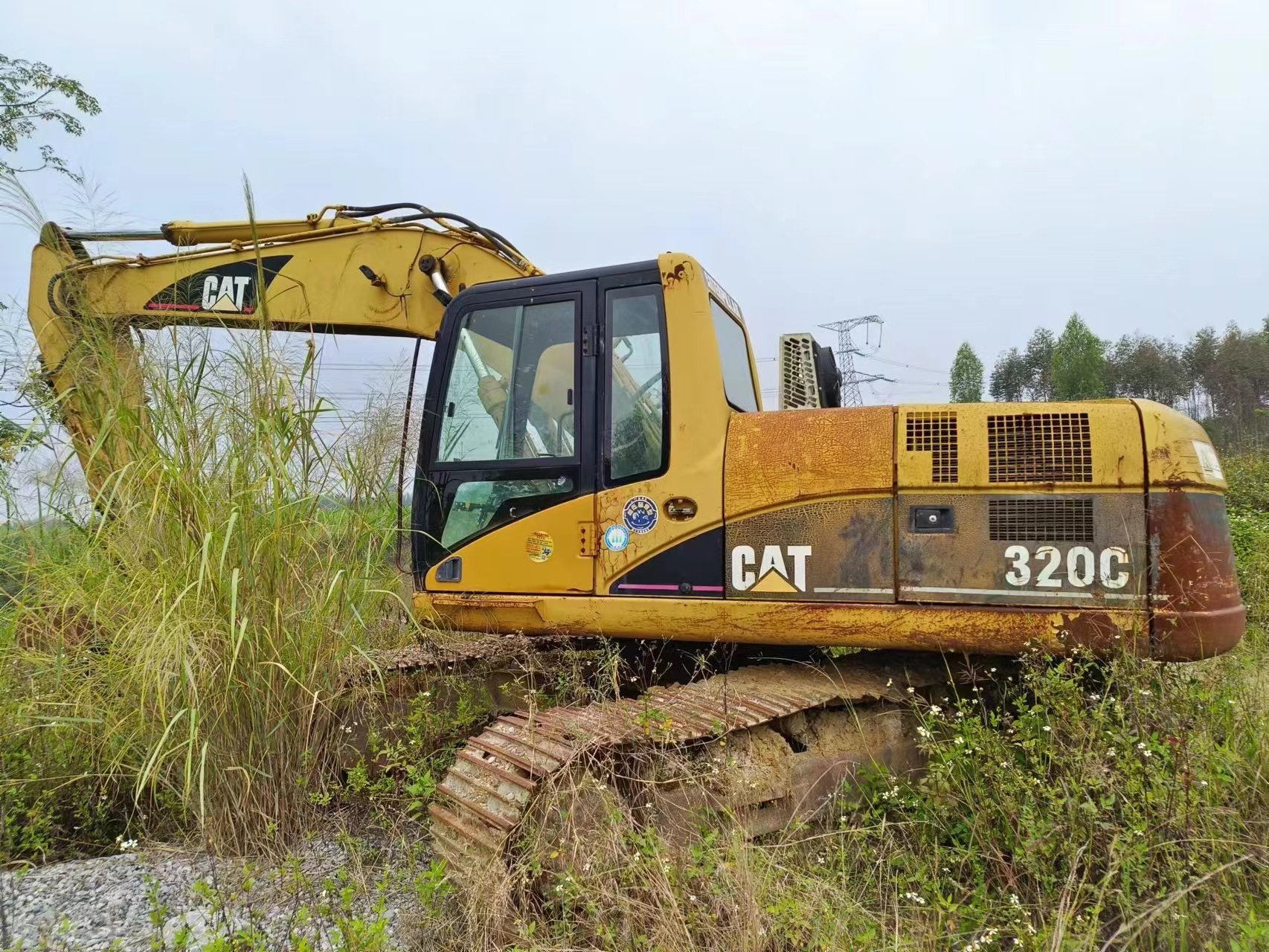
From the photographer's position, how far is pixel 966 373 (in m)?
60.9

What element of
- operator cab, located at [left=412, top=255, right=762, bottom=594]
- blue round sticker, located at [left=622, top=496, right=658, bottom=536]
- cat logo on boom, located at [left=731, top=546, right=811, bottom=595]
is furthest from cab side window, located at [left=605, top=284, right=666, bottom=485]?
cat logo on boom, located at [left=731, top=546, right=811, bottom=595]

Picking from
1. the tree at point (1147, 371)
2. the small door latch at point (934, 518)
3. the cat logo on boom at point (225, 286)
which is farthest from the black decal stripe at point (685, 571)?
the tree at point (1147, 371)

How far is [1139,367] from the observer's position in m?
45.7

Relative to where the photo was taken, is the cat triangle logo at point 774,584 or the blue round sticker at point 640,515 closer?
the cat triangle logo at point 774,584

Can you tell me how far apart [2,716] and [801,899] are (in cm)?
309

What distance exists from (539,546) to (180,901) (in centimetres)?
182

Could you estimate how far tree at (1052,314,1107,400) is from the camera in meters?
47.1

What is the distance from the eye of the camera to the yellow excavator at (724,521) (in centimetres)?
293

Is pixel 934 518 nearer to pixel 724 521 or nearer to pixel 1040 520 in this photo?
pixel 1040 520

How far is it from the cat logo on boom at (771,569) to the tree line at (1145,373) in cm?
3047

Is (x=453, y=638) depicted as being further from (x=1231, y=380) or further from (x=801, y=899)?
(x=1231, y=380)

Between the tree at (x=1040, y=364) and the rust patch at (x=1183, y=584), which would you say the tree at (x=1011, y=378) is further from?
the rust patch at (x=1183, y=584)

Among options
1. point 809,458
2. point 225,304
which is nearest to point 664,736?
point 809,458

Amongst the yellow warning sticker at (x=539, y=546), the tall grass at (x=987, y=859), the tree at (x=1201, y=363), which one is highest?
the tree at (x=1201, y=363)
